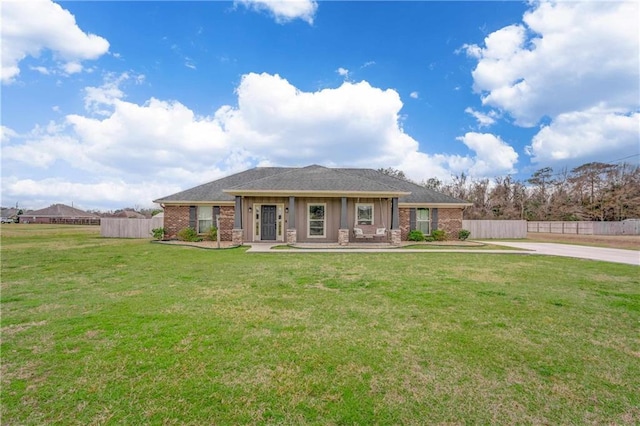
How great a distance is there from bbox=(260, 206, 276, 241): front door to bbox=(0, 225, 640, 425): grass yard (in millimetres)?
9350

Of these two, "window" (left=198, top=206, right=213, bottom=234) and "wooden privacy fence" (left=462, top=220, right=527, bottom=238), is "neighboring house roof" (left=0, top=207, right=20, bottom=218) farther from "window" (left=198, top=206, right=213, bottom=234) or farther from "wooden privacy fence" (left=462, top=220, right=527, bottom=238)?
"wooden privacy fence" (left=462, top=220, right=527, bottom=238)

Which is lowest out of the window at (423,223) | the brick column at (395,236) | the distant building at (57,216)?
the brick column at (395,236)

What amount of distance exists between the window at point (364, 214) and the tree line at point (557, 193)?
24312 mm

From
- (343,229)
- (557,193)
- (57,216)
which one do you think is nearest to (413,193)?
(343,229)

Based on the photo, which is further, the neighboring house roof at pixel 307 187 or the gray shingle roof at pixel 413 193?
the gray shingle roof at pixel 413 193

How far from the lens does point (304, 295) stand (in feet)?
18.6

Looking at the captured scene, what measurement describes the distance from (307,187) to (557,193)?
128 ft

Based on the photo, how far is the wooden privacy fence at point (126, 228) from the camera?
823 inches

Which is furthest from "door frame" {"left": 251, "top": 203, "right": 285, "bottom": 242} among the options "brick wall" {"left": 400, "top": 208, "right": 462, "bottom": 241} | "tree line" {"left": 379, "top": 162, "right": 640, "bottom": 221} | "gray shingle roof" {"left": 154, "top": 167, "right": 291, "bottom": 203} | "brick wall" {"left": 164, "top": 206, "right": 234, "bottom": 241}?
"tree line" {"left": 379, "top": 162, "right": 640, "bottom": 221}

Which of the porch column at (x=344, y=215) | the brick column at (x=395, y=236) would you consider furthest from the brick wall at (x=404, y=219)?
the porch column at (x=344, y=215)

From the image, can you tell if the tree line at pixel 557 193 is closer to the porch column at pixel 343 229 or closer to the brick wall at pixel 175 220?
the porch column at pixel 343 229

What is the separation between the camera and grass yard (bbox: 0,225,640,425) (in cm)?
234

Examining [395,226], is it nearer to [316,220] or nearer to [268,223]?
[316,220]

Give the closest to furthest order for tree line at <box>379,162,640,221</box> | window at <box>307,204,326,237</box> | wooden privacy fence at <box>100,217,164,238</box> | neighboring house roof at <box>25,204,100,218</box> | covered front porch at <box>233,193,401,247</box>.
A: covered front porch at <box>233,193,401,247</box> → window at <box>307,204,326,237</box> → wooden privacy fence at <box>100,217,164,238</box> → tree line at <box>379,162,640,221</box> → neighboring house roof at <box>25,204,100,218</box>
